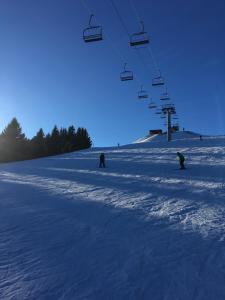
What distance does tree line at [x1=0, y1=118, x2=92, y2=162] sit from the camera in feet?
231

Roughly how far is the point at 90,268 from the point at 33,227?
407 cm

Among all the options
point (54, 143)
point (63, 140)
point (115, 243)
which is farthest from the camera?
point (63, 140)

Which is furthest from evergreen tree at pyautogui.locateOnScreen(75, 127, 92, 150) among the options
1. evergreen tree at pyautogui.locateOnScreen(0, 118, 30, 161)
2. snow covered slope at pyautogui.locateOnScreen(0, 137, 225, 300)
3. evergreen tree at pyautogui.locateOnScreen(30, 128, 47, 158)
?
snow covered slope at pyautogui.locateOnScreen(0, 137, 225, 300)

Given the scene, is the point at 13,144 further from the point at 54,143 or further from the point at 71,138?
the point at 71,138

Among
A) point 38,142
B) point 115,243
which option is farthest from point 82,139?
point 115,243

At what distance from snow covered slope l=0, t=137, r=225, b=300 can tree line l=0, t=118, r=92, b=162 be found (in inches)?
2142

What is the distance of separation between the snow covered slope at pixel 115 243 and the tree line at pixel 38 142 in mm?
54398

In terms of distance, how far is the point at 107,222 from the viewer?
37.8ft

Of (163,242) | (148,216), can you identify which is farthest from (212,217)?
(163,242)

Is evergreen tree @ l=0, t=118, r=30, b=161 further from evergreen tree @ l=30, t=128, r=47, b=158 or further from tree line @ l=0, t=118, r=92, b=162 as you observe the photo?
evergreen tree @ l=30, t=128, r=47, b=158

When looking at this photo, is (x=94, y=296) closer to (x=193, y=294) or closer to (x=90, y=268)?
(x=90, y=268)

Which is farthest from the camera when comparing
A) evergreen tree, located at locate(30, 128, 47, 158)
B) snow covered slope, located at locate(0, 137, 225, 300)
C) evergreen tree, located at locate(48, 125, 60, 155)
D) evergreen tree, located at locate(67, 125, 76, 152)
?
evergreen tree, located at locate(67, 125, 76, 152)

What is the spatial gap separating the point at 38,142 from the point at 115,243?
7512 centimetres

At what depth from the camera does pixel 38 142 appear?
8219cm
